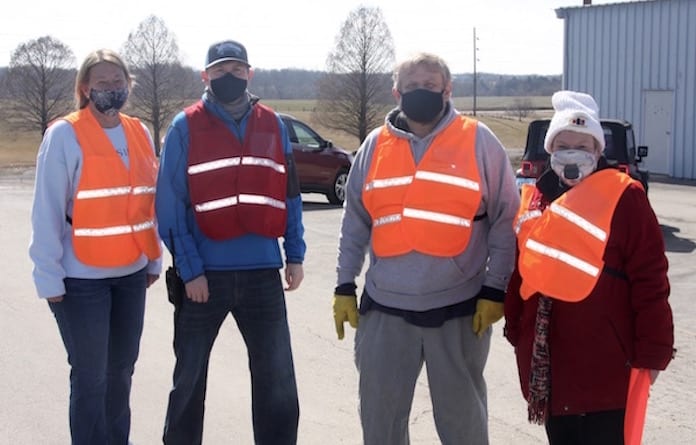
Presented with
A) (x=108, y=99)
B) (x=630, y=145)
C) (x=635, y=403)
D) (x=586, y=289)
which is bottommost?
(x=635, y=403)

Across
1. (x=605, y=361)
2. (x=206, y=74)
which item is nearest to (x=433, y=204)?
(x=605, y=361)

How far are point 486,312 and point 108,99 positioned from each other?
2121mm

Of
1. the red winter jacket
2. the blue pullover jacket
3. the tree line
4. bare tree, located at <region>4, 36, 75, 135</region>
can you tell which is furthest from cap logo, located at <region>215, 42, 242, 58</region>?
bare tree, located at <region>4, 36, 75, 135</region>

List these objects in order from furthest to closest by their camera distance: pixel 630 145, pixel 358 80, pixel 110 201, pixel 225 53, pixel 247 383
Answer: pixel 358 80 < pixel 630 145 < pixel 247 383 < pixel 110 201 < pixel 225 53

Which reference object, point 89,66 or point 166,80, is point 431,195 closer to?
point 89,66

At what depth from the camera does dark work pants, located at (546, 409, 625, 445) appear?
3406 millimetres

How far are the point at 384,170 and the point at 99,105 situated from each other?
4.97ft

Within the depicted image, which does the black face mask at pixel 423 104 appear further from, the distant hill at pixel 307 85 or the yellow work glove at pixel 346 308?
the distant hill at pixel 307 85

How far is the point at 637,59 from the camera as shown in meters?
24.8

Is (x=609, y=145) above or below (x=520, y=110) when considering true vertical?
above

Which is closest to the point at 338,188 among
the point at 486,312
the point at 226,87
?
the point at 226,87

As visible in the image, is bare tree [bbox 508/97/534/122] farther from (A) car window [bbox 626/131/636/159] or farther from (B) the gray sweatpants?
(B) the gray sweatpants

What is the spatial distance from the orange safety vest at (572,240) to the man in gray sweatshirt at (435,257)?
0.34 metres

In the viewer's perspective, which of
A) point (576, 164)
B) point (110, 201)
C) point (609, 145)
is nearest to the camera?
point (576, 164)
